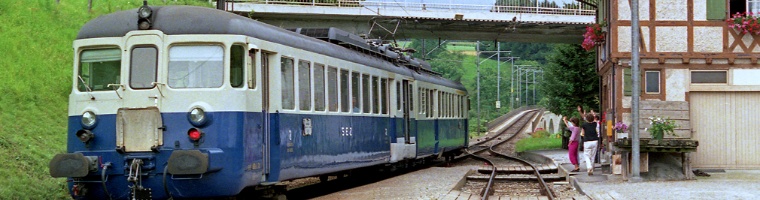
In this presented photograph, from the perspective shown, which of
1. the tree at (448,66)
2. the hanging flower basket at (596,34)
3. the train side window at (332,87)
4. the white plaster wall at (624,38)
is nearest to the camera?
the train side window at (332,87)

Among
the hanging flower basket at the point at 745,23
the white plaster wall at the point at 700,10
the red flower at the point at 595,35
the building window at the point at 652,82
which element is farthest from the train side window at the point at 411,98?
the hanging flower basket at the point at 745,23

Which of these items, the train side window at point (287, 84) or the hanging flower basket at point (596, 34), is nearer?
the train side window at point (287, 84)

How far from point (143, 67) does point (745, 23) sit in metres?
11.8

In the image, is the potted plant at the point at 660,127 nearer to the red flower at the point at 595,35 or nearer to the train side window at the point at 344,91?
the red flower at the point at 595,35

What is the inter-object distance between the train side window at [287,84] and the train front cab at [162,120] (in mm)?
905

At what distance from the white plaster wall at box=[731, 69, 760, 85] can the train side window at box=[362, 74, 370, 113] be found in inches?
277

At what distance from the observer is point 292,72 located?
12781 mm

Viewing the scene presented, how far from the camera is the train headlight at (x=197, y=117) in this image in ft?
36.2

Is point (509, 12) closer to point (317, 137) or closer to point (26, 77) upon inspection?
point (26, 77)

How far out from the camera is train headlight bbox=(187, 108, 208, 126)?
11.0m

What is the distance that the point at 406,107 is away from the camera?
1991 cm

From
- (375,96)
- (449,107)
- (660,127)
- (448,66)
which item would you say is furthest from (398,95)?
(448,66)

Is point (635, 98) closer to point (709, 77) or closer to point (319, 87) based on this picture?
point (709, 77)

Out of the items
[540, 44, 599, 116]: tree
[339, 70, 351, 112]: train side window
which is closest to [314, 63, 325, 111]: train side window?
[339, 70, 351, 112]: train side window
